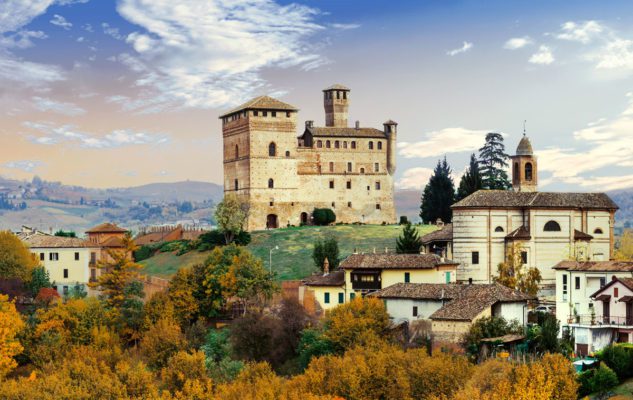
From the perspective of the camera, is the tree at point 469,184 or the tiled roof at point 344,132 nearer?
the tree at point 469,184

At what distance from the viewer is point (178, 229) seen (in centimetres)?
9150

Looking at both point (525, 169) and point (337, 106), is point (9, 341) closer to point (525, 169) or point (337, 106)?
point (525, 169)

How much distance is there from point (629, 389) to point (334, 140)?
51600 millimetres

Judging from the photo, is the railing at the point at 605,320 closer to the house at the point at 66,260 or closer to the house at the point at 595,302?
the house at the point at 595,302

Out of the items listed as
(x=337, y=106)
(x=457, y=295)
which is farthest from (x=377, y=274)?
(x=337, y=106)

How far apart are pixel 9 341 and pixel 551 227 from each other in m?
31.9

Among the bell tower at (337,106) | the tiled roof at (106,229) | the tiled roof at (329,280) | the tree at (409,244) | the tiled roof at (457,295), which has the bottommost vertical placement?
the tiled roof at (457,295)

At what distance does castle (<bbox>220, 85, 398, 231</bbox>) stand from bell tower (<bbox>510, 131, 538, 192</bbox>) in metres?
25.0

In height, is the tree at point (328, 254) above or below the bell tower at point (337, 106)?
below

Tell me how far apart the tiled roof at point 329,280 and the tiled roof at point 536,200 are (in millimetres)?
7929

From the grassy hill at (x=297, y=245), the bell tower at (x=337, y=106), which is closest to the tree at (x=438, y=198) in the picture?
the grassy hill at (x=297, y=245)

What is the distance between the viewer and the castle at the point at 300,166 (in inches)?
3302

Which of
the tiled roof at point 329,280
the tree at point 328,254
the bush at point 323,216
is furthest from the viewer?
the bush at point 323,216

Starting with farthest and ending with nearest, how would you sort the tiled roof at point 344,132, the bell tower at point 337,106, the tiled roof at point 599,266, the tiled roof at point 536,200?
the bell tower at point 337,106, the tiled roof at point 344,132, the tiled roof at point 536,200, the tiled roof at point 599,266
